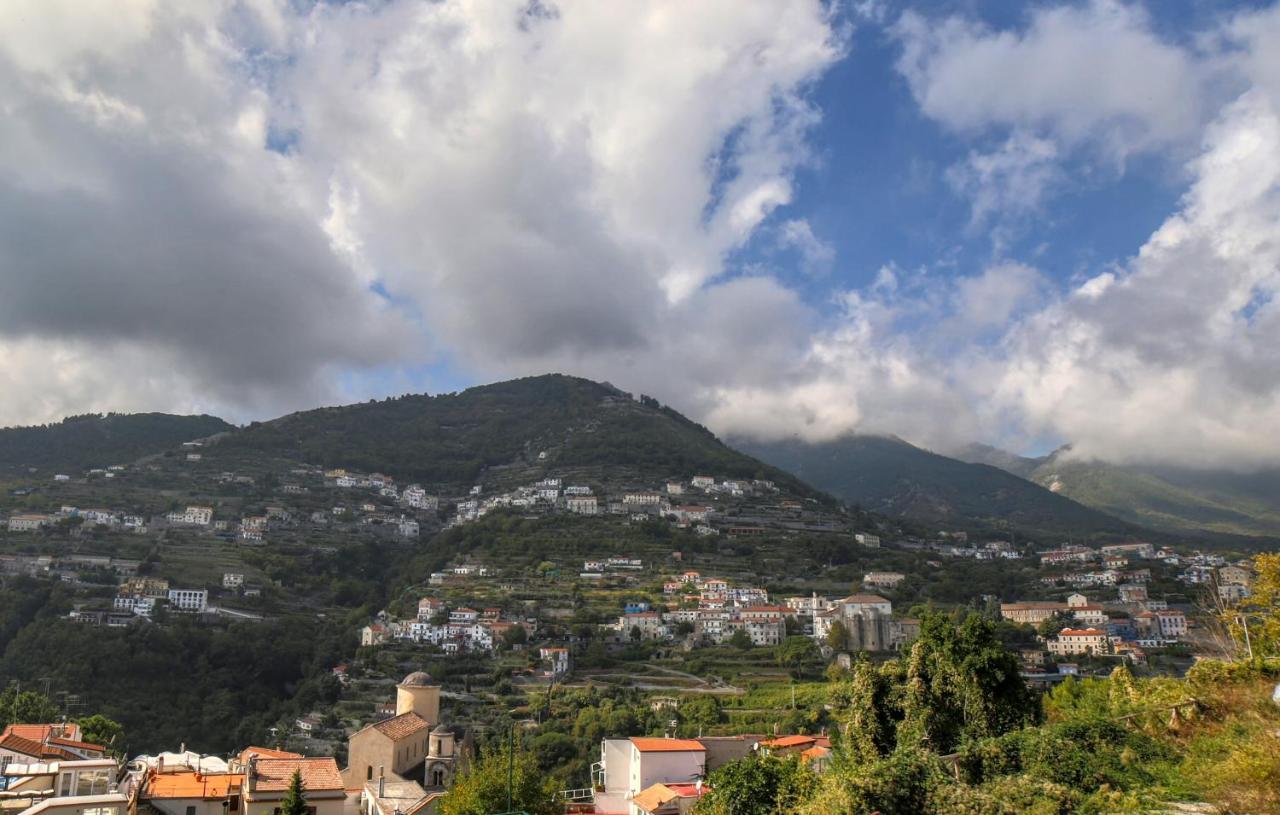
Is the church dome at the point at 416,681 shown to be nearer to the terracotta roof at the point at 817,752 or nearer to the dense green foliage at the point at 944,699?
the terracotta roof at the point at 817,752

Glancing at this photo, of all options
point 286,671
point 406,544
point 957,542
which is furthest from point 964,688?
point 957,542

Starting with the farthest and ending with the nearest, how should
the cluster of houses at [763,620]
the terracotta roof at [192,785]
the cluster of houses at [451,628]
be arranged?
1. the cluster of houses at [451,628]
2. the cluster of houses at [763,620]
3. the terracotta roof at [192,785]

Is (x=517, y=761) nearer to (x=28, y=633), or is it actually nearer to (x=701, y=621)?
(x=701, y=621)

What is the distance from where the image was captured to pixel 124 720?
49.8 meters

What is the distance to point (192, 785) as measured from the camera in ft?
69.6

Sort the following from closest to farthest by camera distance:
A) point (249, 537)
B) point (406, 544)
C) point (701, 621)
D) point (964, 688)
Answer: point (964, 688)
point (701, 621)
point (249, 537)
point (406, 544)

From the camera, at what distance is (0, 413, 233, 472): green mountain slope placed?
110219 millimetres

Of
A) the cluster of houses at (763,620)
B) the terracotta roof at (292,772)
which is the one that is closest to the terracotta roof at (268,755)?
the terracotta roof at (292,772)

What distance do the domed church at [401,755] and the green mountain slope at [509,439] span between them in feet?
272

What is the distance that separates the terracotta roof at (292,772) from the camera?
69.0 ft

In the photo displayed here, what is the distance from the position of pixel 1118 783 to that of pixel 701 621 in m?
55.8

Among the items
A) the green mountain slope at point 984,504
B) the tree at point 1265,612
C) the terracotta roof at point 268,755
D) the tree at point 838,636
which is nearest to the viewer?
the tree at point 1265,612

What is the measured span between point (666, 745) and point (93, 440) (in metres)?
122

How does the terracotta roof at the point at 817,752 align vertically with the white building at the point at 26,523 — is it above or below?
below
